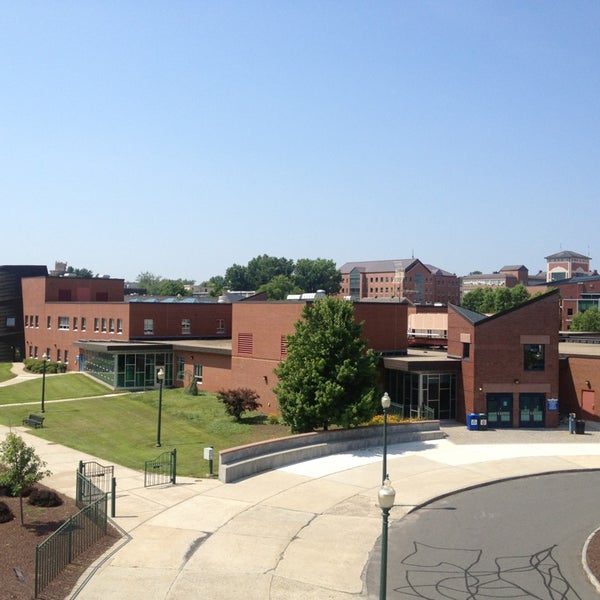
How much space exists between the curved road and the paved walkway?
872 millimetres

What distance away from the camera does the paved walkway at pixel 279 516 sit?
16.6 metres

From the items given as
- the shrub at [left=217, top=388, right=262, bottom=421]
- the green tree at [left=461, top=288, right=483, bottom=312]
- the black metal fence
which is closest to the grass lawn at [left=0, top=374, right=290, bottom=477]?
the shrub at [left=217, top=388, right=262, bottom=421]

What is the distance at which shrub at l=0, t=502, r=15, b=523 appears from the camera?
21.3 m

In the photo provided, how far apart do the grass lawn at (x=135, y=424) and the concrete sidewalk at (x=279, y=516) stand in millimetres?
1756

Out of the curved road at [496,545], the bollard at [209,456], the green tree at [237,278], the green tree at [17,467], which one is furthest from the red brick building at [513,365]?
the green tree at [237,278]

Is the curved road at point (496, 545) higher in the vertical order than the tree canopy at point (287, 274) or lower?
lower

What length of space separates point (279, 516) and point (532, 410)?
21.7 metres

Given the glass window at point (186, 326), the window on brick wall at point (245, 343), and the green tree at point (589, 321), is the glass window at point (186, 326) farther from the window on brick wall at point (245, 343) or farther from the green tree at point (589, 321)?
the green tree at point (589, 321)

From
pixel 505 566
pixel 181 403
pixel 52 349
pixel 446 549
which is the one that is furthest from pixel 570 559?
pixel 52 349

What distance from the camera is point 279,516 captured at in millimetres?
21906

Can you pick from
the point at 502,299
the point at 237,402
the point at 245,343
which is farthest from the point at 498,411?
the point at 502,299

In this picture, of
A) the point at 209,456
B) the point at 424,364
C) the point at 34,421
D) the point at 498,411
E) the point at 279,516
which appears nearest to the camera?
the point at 279,516

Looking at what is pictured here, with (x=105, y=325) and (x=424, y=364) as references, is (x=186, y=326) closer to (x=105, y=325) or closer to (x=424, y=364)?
(x=105, y=325)

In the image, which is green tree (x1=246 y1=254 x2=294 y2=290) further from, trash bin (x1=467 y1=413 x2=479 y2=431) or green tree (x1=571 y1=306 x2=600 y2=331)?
trash bin (x1=467 y1=413 x2=479 y2=431)
